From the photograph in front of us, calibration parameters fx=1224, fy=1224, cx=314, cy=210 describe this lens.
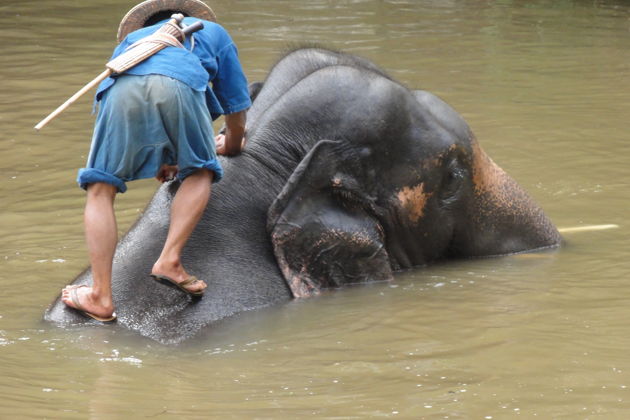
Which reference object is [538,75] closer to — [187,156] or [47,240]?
[47,240]

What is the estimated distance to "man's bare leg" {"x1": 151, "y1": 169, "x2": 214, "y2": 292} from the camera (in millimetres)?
4809

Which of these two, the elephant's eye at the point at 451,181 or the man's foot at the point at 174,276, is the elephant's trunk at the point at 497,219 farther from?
the man's foot at the point at 174,276

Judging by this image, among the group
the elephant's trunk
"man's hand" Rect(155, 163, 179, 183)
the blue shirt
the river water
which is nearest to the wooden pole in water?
the blue shirt

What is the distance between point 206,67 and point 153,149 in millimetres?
451

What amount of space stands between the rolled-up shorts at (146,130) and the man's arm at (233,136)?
13.5 inches

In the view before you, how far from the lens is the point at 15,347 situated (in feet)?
15.7

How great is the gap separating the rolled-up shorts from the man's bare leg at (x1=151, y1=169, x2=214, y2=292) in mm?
71

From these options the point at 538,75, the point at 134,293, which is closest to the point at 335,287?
the point at 134,293

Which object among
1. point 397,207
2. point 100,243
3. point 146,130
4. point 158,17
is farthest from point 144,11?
point 397,207

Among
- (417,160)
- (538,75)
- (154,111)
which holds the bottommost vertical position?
(538,75)

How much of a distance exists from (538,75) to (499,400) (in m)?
7.70

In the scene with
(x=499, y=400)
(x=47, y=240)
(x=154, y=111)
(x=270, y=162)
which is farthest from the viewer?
(x=47, y=240)

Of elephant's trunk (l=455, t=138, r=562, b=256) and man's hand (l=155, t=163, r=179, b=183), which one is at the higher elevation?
man's hand (l=155, t=163, r=179, b=183)

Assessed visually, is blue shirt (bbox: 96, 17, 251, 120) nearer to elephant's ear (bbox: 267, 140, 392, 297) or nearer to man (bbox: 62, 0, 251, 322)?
man (bbox: 62, 0, 251, 322)
